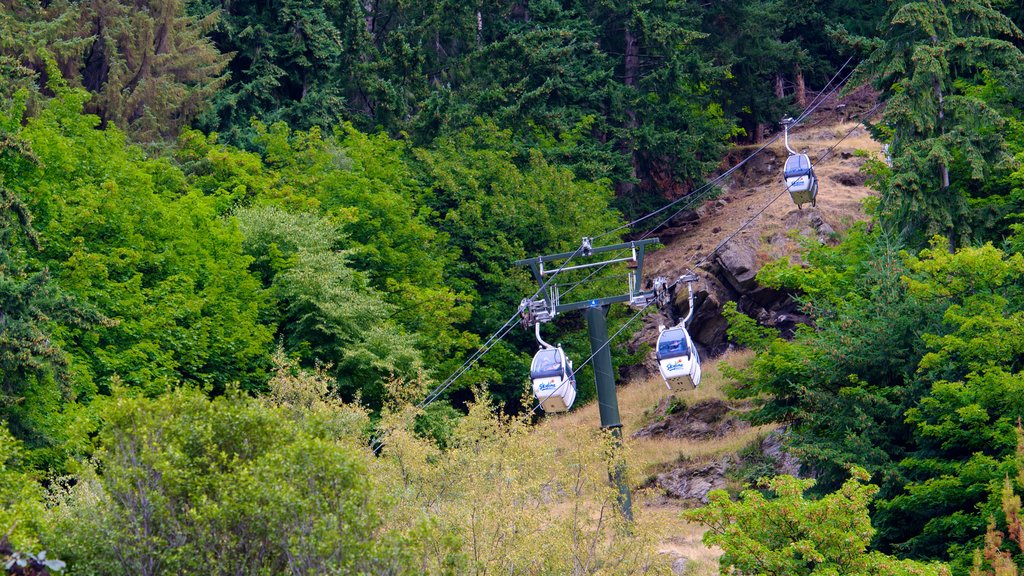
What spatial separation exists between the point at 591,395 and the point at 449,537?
27.2 metres

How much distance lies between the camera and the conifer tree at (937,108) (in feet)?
100

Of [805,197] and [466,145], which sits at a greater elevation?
[805,197]

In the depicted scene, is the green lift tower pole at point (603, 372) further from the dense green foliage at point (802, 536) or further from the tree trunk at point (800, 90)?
the tree trunk at point (800, 90)

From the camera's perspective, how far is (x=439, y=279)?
43406mm

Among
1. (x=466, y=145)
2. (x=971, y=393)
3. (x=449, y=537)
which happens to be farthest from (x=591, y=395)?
(x=449, y=537)

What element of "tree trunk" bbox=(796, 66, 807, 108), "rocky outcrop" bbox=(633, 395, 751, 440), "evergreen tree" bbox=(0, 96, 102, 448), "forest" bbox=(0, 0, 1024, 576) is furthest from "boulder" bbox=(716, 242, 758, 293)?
"evergreen tree" bbox=(0, 96, 102, 448)

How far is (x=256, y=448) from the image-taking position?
58.0ft

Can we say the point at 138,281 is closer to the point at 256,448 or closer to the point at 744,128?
the point at 256,448

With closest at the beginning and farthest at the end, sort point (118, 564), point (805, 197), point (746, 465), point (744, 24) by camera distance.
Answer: point (118, 564) → point (805, 197) → point (746, 465) → point (744, 24)

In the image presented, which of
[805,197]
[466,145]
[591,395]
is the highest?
[805,197]

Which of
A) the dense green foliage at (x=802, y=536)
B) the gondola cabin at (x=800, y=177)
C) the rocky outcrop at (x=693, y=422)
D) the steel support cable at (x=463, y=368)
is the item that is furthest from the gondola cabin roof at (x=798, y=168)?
the rocky outcrop at (x=693, y=422)

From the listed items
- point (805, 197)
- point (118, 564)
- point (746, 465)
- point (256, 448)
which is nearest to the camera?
point (118, 564)

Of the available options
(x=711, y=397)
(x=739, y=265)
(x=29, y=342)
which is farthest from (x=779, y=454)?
(x=29, y=342)

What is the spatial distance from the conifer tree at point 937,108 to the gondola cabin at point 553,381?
1049cm
